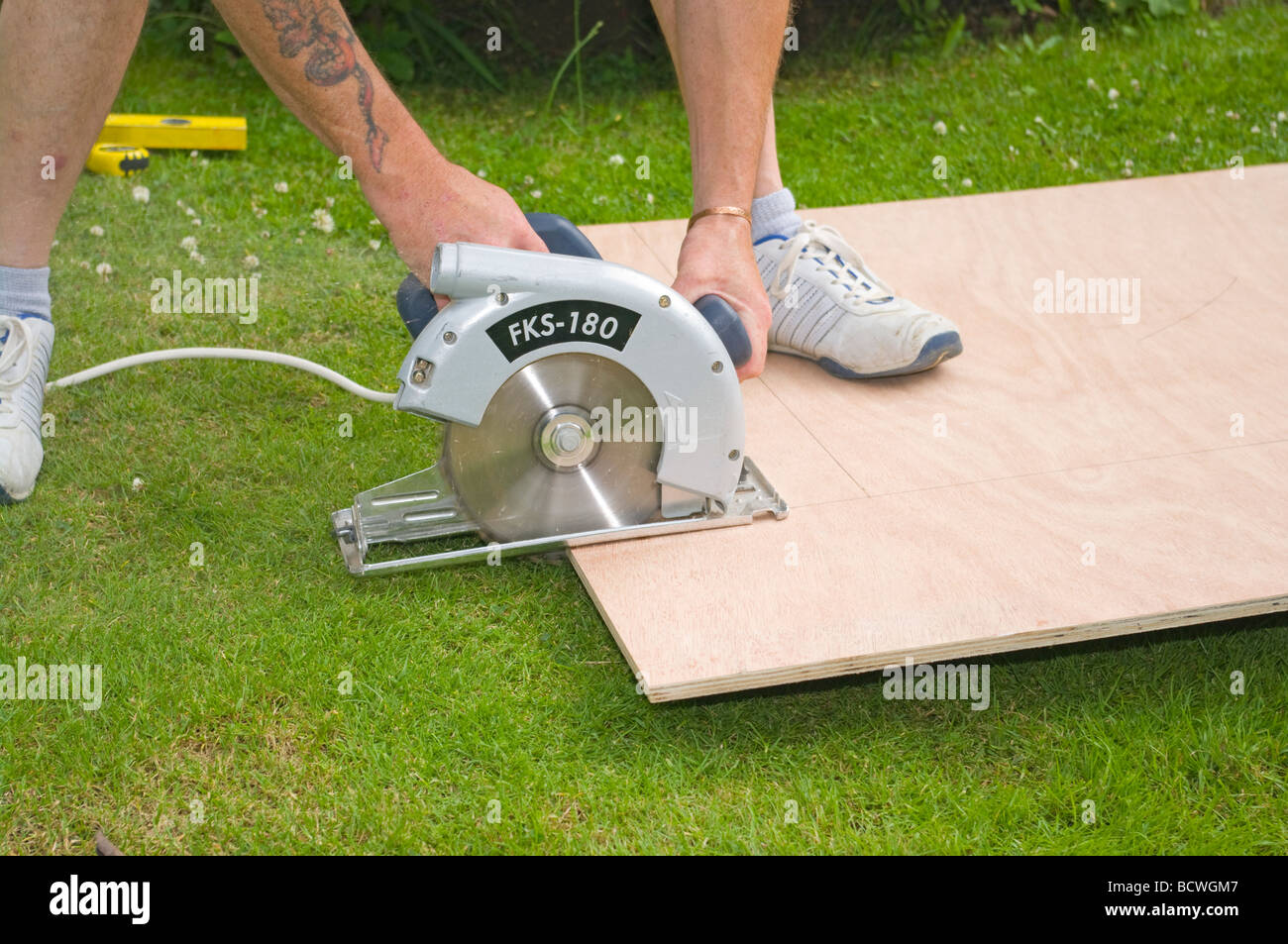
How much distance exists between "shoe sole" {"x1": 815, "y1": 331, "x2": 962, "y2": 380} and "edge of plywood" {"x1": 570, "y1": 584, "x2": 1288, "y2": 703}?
27.3 inches

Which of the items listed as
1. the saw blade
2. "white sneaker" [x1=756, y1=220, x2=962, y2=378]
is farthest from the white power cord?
"white sneaker" [x1=756, y1=220, x2=962, y2=378]

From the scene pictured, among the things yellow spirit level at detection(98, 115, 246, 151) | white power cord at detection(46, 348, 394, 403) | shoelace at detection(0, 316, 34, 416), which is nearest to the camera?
shoelace at detection(0, 316, 34, 416)

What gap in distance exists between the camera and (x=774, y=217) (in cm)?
253

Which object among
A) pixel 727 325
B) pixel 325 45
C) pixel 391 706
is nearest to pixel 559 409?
pixel 727 325

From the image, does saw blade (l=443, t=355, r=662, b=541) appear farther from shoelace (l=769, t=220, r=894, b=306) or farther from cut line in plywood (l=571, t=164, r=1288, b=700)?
shoelace (l=769, t=220, r=894, b=306)

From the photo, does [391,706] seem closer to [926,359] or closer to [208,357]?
[208,357]

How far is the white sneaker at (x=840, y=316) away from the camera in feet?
7.50

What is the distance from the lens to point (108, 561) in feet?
6.26

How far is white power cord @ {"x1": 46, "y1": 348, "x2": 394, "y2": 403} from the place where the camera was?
89.3 inches

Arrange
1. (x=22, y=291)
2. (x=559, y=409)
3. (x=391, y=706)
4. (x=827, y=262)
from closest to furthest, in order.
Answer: (x=391, y=706) → (x=559, y=409) → (x=22, y=291) → (x=827, y=262)

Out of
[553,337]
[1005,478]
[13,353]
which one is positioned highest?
[13,353]

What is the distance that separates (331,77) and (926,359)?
1.16 m

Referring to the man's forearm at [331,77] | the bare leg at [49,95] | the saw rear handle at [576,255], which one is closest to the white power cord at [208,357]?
the bare leg at [49,95]

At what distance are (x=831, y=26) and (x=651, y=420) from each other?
3038 millimetres
